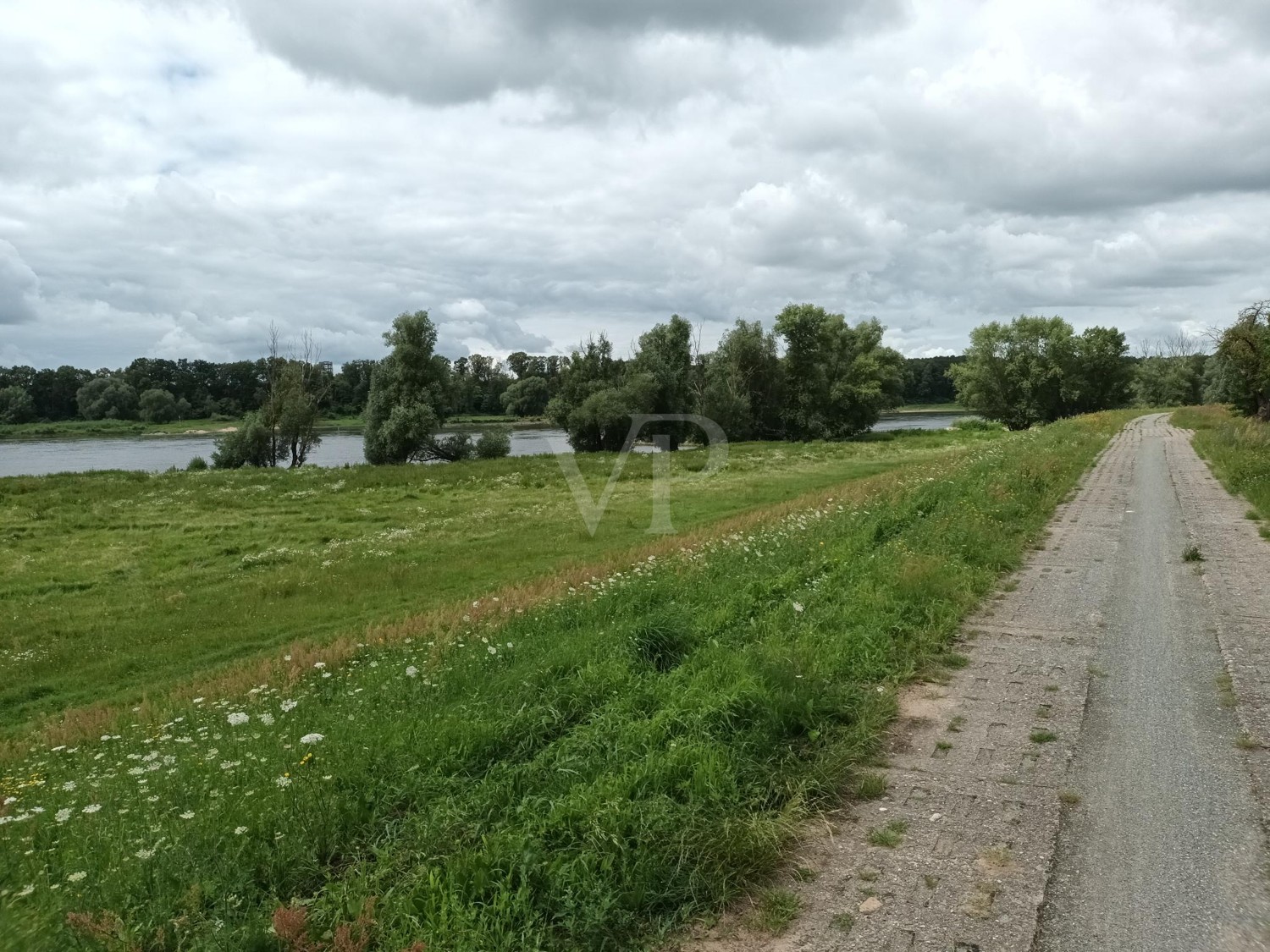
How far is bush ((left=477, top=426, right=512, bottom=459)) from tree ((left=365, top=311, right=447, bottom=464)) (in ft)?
11.5

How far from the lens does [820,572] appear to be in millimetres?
11523

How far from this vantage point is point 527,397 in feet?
371

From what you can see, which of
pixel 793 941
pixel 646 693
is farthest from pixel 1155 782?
pixel 646 693

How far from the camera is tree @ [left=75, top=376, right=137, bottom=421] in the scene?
383 feet

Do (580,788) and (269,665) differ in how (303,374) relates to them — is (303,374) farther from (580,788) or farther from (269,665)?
(580,788)

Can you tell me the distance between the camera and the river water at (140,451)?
6244 cm

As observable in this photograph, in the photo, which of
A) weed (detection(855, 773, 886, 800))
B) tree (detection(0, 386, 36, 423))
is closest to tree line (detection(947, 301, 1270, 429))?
weed (detection(855, 773, 886, 800))

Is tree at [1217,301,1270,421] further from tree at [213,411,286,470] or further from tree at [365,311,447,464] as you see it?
tree at [213,411,286,470]

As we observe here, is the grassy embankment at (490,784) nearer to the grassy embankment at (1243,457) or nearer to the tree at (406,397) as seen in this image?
the grassy embankment at (1243,457)

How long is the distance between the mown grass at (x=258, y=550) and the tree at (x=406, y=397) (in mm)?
11207

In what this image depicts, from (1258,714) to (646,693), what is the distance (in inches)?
184

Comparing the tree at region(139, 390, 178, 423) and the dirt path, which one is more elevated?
the tree at region(139, 390, 178, 423)

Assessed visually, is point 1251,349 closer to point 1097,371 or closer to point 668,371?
point 668,371

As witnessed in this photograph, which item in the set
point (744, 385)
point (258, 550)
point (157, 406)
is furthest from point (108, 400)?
point (258, 550)
